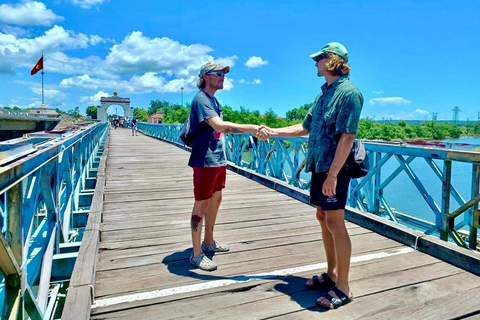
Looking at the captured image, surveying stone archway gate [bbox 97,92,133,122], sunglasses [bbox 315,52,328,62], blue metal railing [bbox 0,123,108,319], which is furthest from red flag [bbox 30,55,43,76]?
sunglasses [bbox 315,52,328,62]

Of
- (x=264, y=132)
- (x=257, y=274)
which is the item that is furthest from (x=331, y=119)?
(x=257, y=274)

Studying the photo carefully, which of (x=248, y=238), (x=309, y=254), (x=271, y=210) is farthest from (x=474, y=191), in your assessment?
(x=271, y=210)

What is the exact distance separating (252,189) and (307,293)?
375 centimetres

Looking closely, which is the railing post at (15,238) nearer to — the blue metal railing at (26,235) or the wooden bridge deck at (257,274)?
the blue metal railing at (26,235)

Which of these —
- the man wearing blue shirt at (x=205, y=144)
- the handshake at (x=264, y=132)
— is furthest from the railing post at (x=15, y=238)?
the handshake at (x=264, y=132)

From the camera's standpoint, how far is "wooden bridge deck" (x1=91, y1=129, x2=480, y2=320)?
2.28 m

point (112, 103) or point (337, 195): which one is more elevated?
point (112, 103)

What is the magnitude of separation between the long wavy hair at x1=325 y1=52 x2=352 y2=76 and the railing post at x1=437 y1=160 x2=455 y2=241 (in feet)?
5.44

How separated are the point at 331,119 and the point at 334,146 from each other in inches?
6.5

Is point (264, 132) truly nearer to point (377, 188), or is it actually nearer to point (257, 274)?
point (257, 274)

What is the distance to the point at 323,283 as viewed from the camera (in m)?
2.56

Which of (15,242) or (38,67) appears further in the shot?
(38,67)

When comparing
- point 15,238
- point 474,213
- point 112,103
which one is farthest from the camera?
point 112,103

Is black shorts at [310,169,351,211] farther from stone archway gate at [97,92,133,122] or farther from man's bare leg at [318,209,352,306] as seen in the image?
stone archway gate at [97,92,133,122]
